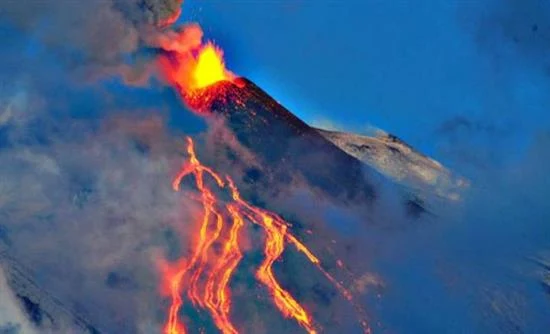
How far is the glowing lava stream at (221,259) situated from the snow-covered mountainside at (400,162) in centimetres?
59

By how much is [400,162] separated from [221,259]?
1.17 meters

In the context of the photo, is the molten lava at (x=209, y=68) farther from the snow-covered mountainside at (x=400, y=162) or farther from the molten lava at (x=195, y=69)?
the snow-covered mountainside at (x=400, y=162)

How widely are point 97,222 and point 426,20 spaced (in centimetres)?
218

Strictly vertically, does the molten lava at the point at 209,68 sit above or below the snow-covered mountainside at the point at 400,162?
Result: below

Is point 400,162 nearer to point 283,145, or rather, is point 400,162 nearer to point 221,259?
point 283,145

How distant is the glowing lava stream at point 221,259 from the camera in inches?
216

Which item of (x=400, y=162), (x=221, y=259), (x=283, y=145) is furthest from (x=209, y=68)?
(x=400, y=162)

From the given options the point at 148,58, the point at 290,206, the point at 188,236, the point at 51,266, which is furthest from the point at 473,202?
the point at 51,266

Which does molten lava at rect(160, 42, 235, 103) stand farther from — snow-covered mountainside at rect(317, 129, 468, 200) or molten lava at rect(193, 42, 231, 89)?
snow-covered mountainside at rect(317, 129, 468, 200)

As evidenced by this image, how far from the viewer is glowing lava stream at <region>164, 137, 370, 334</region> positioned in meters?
5.48

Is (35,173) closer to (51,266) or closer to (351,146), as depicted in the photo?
(51,266)

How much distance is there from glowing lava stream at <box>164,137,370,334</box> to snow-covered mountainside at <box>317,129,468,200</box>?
23.4 inches

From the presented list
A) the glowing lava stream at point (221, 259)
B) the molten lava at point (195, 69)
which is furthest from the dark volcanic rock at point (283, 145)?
the glowing lava stream at point (221, 259)

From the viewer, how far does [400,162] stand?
223 inches
